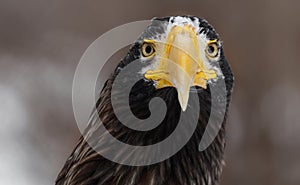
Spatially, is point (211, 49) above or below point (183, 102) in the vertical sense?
above

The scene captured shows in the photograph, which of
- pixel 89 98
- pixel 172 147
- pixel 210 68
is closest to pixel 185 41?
pixel 210 68

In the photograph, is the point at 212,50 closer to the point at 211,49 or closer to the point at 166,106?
the point at 211,49

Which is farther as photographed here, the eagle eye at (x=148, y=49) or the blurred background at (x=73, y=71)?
the blurred background at (x=73, y=71)

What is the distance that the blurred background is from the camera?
3592 mm

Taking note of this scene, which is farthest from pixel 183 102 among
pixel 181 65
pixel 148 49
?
pixel 148 49

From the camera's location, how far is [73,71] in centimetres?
364

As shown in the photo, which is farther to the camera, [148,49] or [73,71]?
[73,71]

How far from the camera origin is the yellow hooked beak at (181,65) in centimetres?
145

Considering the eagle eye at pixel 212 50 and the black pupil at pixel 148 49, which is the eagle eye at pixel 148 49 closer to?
the black pupil at pixel 148 49

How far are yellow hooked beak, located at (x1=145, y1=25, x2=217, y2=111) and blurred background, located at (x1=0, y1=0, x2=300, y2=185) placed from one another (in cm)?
206

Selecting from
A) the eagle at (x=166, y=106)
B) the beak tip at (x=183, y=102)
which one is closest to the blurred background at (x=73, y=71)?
the eagle at (x=166, y=106)

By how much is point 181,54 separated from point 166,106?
0.13m

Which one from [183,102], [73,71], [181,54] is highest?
[73,71]

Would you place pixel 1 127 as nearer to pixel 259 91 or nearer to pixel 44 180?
pixel 44 180
